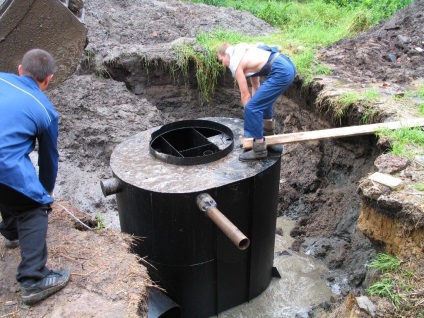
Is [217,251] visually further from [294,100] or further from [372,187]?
[294,100]

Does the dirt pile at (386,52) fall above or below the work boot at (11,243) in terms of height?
above

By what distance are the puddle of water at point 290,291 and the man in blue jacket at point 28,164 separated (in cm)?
220

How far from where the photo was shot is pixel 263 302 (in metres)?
4.45

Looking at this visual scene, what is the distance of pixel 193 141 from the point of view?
15.2 feet

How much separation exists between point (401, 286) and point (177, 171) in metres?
2.06

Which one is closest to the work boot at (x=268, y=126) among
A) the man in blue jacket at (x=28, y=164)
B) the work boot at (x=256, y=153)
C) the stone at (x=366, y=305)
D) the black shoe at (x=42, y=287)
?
the work boot at (x=256, y=153)

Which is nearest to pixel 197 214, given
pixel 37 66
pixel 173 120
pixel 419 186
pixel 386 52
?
pixel 37 66

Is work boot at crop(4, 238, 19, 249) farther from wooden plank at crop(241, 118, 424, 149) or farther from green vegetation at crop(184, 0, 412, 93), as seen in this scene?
green vegetation at crop(184, 0, 412, 93)

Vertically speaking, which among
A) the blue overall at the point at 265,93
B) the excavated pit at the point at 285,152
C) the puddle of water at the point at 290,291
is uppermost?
the blue overall at the point at 265,93

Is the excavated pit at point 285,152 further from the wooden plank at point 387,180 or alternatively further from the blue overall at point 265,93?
the blue overall at point 265,93

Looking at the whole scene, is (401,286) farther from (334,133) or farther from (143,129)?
(143,129)

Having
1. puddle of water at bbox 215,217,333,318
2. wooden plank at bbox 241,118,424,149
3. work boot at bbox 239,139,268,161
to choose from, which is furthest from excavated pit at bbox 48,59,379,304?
work boot at bbox 239,139,268,161

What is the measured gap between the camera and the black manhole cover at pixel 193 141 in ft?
13.2

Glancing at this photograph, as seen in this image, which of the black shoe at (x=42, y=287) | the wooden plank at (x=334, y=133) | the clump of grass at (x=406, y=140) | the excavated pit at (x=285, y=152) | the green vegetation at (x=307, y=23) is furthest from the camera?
the green vegetation at (x=307, y=23)
